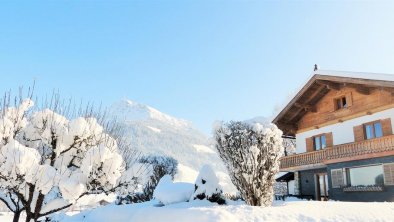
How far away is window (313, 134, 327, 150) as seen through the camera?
24.1m

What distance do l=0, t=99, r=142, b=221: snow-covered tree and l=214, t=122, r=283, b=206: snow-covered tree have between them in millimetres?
4741

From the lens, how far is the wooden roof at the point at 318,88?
19178 mm

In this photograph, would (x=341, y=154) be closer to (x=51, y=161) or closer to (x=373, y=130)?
(x=373, y=130)

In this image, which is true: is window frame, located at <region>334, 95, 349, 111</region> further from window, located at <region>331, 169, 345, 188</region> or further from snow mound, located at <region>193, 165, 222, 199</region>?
snow mound, located at <region>193, 165, 222, 199</region>

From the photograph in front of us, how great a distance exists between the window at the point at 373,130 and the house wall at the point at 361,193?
5.48ft

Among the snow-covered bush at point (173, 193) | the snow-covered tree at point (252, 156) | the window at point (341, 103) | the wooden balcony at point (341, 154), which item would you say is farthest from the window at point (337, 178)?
the snow-covered bush at point (173, 193)

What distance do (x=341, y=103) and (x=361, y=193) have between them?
19.1 feet

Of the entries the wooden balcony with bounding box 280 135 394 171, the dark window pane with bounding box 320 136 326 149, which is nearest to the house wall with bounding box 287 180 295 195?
the wooden balcony with bounding box 280 135 394 171

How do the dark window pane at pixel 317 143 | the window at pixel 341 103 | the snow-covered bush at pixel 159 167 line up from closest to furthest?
the window at pixel 341 103 < the dark window pane at pixel 317 143 < the snow-covered bush at pixel 159 167

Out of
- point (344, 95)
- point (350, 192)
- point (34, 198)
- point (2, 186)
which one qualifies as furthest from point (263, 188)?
point (344, 95)

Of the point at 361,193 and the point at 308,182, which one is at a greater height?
the point at 308,182

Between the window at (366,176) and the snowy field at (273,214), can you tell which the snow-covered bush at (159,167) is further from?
the snowy field at (273,214)

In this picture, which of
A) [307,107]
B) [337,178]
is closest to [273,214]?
[337,178]

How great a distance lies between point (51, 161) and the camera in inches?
387
